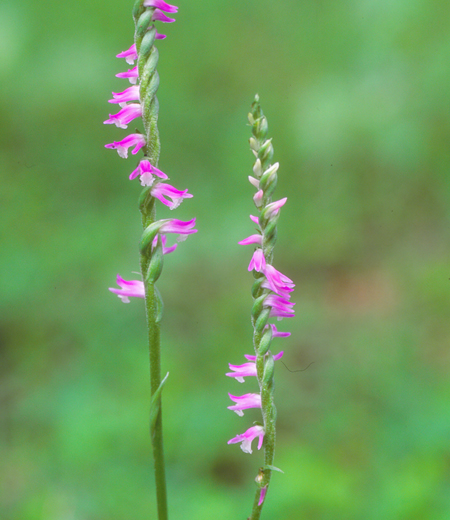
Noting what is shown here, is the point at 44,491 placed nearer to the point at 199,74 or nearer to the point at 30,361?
the point at 30,361

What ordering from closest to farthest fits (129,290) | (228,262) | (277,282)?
(277,282)
(129,290)
(228,262)

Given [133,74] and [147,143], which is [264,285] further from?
[133,74]

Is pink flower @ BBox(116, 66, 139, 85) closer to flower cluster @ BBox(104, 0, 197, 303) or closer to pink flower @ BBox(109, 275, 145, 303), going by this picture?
flower cluster @ BBox(104, 0, 197, 303)

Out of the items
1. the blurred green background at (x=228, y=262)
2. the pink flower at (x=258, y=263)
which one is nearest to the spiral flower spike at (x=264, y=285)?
the pink flower at (x=258, y=263)

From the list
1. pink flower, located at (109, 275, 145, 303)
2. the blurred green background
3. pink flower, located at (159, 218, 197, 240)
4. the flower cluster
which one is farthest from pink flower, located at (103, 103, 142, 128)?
the blurred green background

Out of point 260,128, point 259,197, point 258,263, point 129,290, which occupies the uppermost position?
point 260,128

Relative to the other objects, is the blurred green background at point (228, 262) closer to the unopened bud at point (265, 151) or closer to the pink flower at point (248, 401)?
the pink flower at point (248, 401)

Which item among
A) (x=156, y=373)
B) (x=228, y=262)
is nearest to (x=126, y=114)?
(x=156, y=373)
